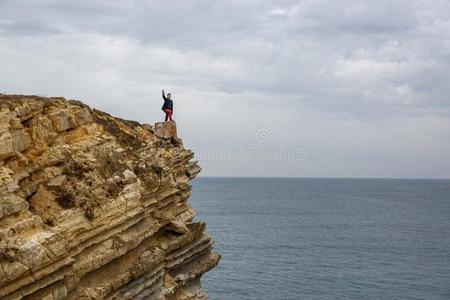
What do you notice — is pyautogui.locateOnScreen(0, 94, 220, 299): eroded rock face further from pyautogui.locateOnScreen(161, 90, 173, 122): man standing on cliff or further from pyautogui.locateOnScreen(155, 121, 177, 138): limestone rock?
pyautogui.locateOnScreen(161, 90, 173, 122): man standing on cliff

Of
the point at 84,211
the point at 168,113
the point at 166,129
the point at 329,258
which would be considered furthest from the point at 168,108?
the point at 329,258

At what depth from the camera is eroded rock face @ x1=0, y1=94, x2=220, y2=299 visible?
63.4 feet

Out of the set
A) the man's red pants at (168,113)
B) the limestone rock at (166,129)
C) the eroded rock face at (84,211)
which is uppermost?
the man's red pants at (168,113)

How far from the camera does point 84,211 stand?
21.5 metres

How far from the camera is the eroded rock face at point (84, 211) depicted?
19312 millimetres

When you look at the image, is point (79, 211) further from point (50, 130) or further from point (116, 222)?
point (50, 130)

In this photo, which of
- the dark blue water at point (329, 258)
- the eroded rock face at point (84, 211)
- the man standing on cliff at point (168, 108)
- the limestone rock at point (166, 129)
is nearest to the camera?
the eroded rock face at point (84, 211)

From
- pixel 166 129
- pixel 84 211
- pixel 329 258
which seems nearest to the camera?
pixel 84 211

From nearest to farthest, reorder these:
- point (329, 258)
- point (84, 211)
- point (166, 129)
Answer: point (84, 211) < point (166, 129) < point (329, 258)

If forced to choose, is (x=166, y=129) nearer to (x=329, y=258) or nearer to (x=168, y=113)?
(x=168, y=113)

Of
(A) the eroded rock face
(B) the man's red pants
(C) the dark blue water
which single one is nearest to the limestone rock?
(B) the man's red pants

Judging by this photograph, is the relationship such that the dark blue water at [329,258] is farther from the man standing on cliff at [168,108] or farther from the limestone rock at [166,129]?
the man standing on cliff at [168,108]

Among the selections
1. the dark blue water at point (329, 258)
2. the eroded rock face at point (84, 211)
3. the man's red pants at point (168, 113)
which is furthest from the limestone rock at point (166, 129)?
the dark blue water at point (329, 258)

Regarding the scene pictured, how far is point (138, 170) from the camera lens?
2597cm
